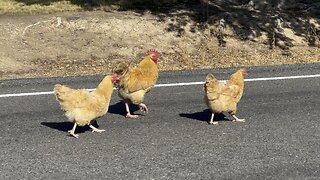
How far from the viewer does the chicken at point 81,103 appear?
6.72 m

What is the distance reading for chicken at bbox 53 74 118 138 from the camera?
6722mm

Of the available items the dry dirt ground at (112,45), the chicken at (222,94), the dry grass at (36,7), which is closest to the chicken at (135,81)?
the chicken at (222,94)

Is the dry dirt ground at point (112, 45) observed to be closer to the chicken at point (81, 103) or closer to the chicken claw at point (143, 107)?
the chicken claw at point (143, 107)

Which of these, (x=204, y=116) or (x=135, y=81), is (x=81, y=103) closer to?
(x=135, y=81)

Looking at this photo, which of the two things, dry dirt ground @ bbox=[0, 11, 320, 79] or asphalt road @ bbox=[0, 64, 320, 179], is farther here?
dry dirt ground @ bbox=[0, 11, 320, 79]

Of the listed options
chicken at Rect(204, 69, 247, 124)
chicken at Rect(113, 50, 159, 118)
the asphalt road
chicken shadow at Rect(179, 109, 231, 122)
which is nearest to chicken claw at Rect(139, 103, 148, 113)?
chicken at Rect(113, 50, 159, 118)

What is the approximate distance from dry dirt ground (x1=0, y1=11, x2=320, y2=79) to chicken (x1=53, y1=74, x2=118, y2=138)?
13.1 ft

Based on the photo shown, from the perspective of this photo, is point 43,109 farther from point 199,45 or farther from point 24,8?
point 24,8

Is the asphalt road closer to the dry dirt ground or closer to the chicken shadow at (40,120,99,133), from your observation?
the chicken shadow at (40,120,99,133)

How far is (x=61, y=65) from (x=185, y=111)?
4.21m

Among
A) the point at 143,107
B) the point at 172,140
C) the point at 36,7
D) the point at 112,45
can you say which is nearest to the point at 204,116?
the point at 143,107

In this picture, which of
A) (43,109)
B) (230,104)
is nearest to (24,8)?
(43,109)

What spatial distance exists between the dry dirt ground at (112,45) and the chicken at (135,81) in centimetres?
328

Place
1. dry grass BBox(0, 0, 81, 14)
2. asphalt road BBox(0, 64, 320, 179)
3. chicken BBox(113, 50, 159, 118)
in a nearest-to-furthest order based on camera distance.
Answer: asphalt road BBox(0, 64, 320, 179) → chicken BBox(113, 50, 159, 118) → dry grass BBox(0, 0, 81, 14)
